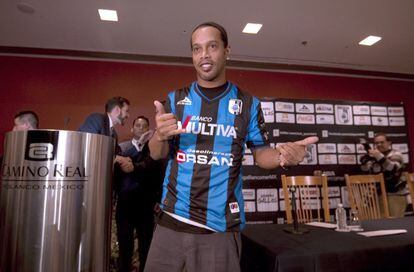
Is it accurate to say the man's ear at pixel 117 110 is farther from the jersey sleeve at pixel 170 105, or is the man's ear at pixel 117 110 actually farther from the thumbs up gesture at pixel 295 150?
the thumbs up gesture at pixel 295 150

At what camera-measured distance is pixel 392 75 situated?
5285 mm

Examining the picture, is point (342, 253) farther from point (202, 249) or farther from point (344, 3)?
point (344, 3)

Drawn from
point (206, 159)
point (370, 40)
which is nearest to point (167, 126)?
point (206, 159)

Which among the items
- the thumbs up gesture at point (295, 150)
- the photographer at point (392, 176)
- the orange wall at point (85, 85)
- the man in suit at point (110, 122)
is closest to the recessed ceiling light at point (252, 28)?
the orange wall at point (85, 85)

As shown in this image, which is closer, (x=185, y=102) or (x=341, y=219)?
(x=185, y=102)

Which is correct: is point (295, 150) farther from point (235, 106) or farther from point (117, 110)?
point (117, 110)

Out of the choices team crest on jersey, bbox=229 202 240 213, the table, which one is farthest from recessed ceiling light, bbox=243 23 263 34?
team crest on jersey, bbox=229 202 240 213

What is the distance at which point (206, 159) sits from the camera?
98 cm

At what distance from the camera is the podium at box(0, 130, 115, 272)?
2.97 ft

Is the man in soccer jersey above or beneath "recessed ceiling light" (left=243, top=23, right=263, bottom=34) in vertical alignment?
beneath

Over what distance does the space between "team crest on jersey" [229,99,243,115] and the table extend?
724mm

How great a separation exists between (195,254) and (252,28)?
339 centimetres

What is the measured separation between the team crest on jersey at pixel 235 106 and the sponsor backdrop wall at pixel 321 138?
126 inches

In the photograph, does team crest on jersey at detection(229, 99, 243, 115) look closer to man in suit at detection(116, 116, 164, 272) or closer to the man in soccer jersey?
the man in soccer jersey
